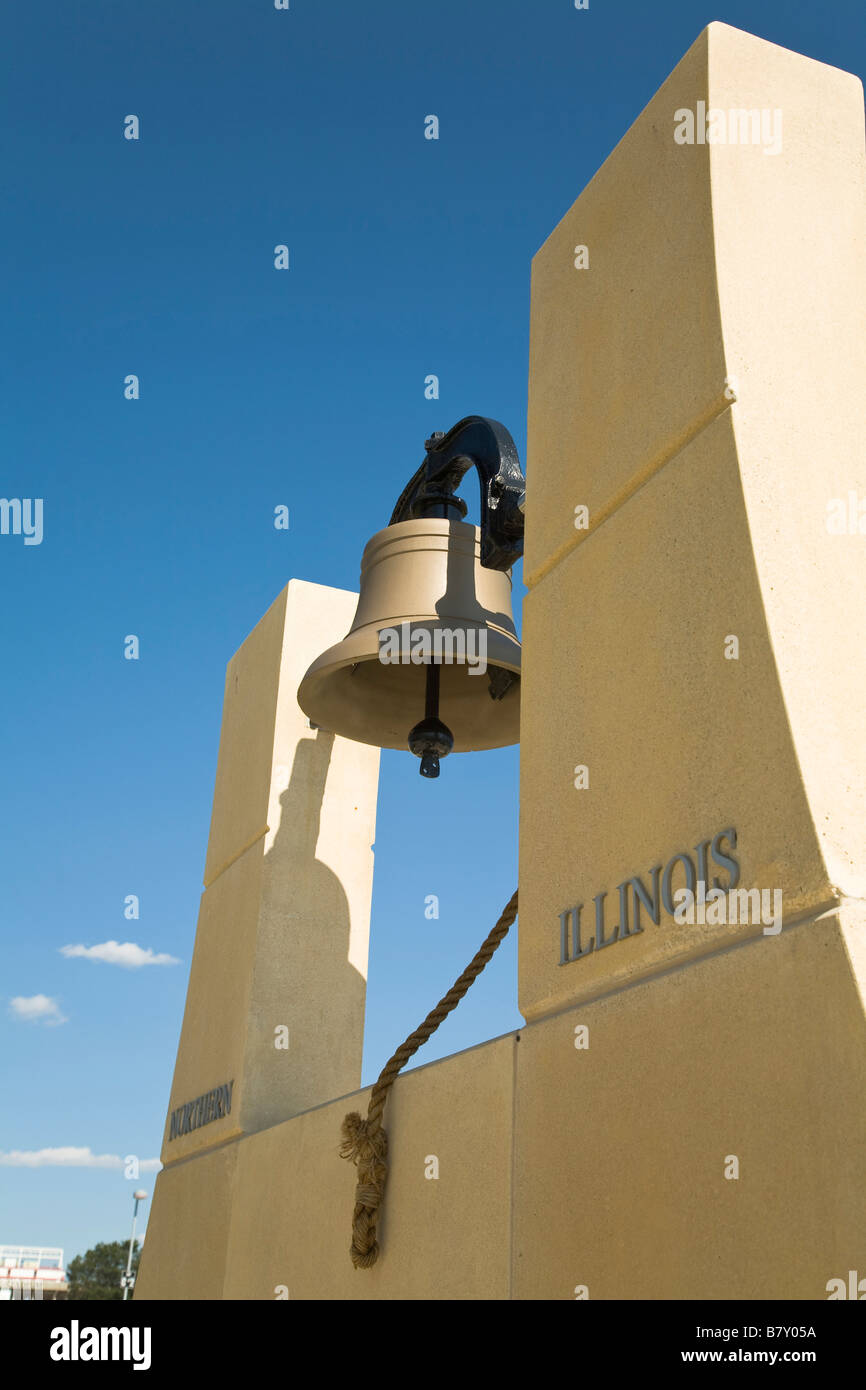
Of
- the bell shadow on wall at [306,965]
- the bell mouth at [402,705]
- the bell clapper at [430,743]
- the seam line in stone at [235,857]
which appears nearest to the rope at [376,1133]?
the bell clapper at [430,743]

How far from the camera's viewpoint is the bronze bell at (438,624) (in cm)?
323

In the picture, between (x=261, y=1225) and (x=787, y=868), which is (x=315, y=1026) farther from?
(x=787, y=868)

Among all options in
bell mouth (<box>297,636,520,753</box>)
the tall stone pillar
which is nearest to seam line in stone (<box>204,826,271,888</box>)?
the tall stone pillar

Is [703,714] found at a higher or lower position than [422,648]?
lower

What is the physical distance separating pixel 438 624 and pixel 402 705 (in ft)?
1.79

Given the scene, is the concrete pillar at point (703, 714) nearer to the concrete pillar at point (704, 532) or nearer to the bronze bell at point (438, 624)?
the concrete pillar at point (704, 532)

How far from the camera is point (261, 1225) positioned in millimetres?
3346

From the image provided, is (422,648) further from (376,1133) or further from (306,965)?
(306,965)

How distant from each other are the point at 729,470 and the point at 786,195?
1.99 ft

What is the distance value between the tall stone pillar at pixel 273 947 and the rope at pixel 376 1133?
44.2 inches

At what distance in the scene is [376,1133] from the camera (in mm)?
2666

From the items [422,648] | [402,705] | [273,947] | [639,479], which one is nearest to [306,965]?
[273,947]

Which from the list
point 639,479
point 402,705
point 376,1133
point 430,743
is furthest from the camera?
point 402,705
